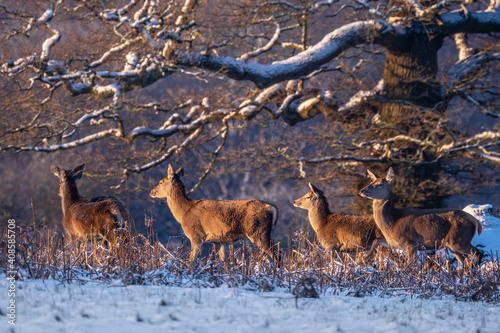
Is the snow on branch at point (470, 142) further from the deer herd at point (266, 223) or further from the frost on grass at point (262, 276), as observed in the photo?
the frost on grass at point (262, 276)

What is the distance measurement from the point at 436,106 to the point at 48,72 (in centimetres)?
793

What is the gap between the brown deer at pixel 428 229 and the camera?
8805 mm

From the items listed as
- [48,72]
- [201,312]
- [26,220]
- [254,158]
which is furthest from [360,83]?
[26,220]

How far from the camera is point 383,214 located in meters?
9.14

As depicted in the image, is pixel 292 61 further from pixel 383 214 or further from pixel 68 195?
pixel 68 195

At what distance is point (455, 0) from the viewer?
43.3 feet

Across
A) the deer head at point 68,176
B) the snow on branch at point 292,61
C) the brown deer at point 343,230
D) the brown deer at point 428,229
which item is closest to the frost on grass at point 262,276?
the brown deer at point 428,229

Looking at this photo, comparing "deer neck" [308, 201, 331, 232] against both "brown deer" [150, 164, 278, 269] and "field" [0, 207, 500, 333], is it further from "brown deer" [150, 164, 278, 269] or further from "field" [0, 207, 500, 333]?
"field" [0, 207, 500, 333]

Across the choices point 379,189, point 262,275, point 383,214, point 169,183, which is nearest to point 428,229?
point 383,214

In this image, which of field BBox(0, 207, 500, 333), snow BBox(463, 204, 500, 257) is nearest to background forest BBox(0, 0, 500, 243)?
snow BBox(463, 204, 500, 257)

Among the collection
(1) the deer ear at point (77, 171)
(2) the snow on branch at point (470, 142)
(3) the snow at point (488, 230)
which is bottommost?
(3) the snow at point (488, 230)

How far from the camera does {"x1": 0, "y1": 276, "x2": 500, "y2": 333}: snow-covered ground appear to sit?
3.99 meters

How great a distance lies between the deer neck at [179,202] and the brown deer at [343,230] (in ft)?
6.48

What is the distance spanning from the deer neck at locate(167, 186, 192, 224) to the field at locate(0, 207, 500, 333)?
2.02 meters
